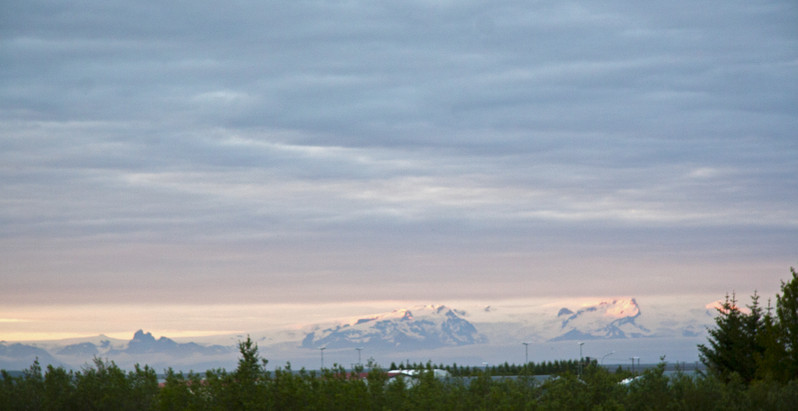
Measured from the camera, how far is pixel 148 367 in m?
19.6

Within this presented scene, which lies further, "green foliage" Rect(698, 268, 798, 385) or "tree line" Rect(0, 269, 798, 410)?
"green foliage" Rect(698, 268, 798, 385)

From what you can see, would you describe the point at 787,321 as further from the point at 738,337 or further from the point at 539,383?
the point at 539,383

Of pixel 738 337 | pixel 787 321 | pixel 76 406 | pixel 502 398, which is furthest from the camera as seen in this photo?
pixel 738 337

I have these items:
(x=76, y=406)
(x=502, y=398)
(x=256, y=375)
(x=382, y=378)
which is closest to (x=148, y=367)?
(x=76, y=406)

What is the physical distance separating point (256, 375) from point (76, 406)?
198 inches

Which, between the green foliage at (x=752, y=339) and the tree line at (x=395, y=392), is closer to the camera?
the tree line at (x=395, y=392)

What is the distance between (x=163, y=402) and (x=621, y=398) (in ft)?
28.6

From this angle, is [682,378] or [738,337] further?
[738,337]

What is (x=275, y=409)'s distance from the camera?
1639 centimetres

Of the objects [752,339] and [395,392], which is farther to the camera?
[752,339]

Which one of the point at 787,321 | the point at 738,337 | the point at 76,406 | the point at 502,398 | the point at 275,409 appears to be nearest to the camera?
the point at 502,398

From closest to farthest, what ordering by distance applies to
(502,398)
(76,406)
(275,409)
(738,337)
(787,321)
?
(502,398)
(275,409)
(76,406)
(787,321)
(738,337)

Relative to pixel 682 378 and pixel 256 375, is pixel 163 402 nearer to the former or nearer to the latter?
pixel 256 375

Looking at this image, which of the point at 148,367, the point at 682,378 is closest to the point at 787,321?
the point at 682,378
